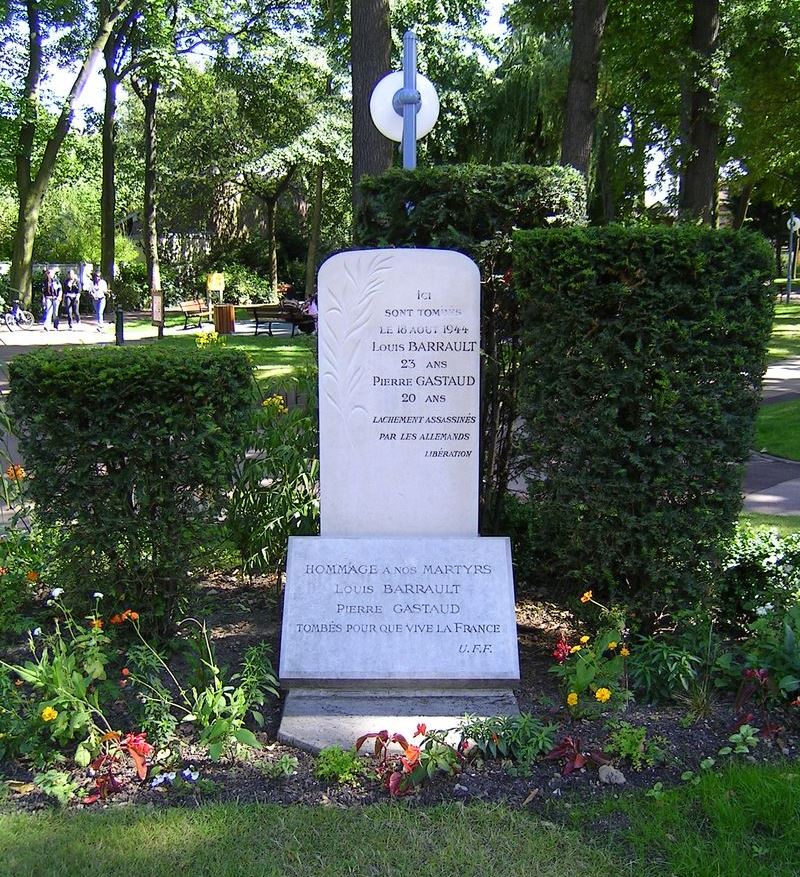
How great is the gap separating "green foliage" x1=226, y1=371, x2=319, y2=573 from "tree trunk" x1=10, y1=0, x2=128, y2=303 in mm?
26132

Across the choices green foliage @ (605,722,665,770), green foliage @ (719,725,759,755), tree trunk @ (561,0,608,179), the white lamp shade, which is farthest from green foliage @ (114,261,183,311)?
green foliage @ (719,725,759,755)

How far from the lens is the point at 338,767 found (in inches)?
136

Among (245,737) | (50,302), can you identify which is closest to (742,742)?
(245,737)

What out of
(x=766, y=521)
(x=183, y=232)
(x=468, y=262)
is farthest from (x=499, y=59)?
(x=468, y=262)

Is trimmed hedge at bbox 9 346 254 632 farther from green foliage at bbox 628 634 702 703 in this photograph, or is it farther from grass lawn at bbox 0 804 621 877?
green foliage at bbox 628 634 702 703

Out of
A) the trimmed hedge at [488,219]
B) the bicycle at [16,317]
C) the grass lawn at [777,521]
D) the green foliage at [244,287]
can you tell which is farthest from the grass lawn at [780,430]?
the green foliage at [244,287]

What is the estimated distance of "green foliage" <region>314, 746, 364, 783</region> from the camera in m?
3.45

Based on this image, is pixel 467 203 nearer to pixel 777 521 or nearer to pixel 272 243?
pixel 777 521

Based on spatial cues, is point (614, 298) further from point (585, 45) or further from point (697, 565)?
point (585, 45)

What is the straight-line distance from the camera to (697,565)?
4215 millimetres

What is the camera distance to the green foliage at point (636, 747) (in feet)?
11.5

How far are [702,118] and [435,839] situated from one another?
55.2 feet

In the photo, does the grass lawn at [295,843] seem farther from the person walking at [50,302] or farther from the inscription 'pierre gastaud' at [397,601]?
the person walking at [50,302]

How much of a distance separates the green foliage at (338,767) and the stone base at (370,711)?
0.15 meters
